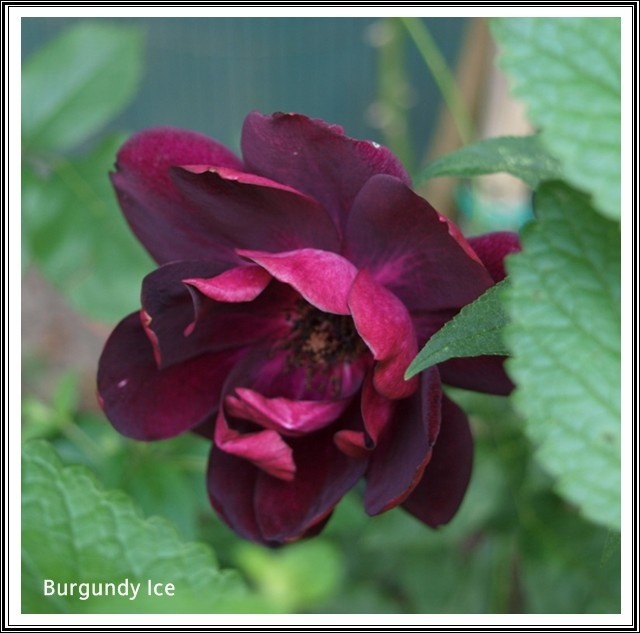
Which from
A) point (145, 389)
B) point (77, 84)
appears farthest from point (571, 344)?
point (77, 84)

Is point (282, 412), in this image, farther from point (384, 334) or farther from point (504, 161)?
point (504, 161)

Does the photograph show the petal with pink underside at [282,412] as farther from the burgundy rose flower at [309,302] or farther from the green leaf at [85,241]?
the green leaf at [85,241]

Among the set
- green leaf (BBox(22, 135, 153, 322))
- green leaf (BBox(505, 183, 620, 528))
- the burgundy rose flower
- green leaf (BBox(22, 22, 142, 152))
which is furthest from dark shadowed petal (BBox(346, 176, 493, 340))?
green leaf (BBox(22, 22, 142, 152))

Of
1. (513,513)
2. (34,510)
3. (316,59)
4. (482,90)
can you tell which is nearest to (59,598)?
(34,510)

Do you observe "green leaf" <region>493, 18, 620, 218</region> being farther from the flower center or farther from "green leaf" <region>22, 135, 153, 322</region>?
"green leaf" <region>22, 135, 153, 322</region>

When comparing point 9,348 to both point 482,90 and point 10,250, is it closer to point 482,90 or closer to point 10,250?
point 10,250

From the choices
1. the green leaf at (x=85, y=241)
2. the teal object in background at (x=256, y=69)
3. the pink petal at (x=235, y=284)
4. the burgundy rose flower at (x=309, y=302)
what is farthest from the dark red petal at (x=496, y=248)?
the teal object in background at (x=256, y=69)

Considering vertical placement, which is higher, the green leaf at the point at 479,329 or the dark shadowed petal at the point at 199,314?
the dark shadowed petal at the point at 199,314
